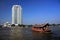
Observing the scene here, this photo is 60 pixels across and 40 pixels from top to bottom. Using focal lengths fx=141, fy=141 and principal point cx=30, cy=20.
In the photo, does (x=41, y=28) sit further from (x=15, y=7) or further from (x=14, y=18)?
(x=15, y=7)

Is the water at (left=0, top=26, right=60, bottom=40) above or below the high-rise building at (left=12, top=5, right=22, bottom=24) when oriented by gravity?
below

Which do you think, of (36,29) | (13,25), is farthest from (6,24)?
(36,29)

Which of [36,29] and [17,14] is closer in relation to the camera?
[36,29]

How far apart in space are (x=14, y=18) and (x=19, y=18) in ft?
12.5

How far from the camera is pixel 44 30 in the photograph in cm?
3728

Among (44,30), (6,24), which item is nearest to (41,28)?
(44,30)

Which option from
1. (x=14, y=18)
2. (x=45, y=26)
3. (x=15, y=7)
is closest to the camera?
(x=45, y=26)

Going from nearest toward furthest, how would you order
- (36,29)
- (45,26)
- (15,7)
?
(45,26), (36,29), (15,7)

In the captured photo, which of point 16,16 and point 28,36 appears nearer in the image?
point 28,36

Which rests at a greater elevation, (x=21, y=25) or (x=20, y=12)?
(x=20, y=12)

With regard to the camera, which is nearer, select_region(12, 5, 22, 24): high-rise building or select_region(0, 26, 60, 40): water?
select_region(0, 26, 60, 40): water

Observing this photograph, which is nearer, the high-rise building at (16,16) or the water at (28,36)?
the water at (28,36)

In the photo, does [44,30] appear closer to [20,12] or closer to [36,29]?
[36,29]

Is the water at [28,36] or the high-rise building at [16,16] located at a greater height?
the high-rise building at [16,16]
